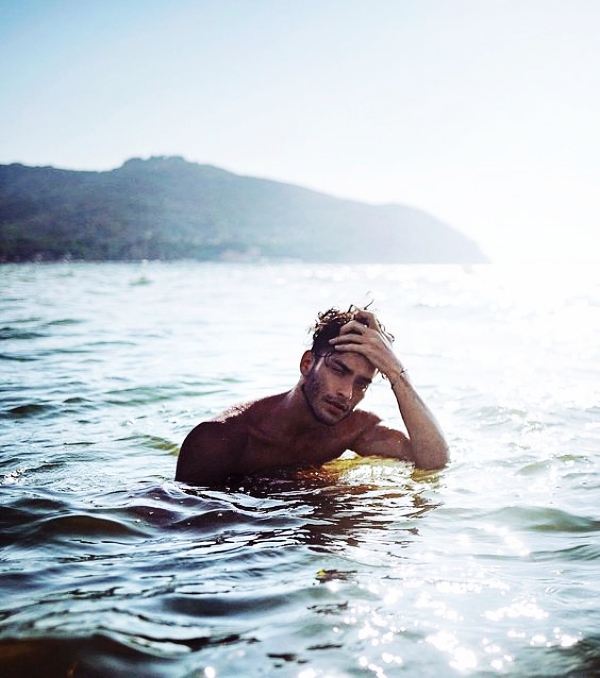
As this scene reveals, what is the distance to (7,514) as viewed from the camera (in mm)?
3881

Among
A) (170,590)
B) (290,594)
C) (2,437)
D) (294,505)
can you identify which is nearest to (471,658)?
(290,594)

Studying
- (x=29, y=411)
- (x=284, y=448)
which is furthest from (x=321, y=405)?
(x=29, y=411)

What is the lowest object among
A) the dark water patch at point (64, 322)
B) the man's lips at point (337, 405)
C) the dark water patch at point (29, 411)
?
the dark water patch at point (29, 411)

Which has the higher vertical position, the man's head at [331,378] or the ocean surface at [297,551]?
the man's head at [331,378]

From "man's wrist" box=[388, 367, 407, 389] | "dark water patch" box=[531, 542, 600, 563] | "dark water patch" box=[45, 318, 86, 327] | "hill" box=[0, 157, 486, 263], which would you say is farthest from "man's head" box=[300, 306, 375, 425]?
"hill" box=[0, 157, 486, 263]

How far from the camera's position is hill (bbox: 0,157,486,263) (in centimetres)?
11862

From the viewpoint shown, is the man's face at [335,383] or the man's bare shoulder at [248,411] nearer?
the man's face at [335,383]

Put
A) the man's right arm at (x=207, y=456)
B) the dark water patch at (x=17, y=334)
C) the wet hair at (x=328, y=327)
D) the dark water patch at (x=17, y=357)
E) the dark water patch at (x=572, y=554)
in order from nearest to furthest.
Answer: the dark water patch at (x=572, y=554) → the man's right arm at (x=207, y=456) → the wet hair at (x=328, y=327) → the dark water patch at (x=17, y=357) → the dark water patch at (x=17, y=334)

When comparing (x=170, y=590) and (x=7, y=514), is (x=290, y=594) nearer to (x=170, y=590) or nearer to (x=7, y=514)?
(x=170, y=590)

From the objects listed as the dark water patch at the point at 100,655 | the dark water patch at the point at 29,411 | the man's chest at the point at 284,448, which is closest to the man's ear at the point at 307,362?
the man's chest at the point at 284,448

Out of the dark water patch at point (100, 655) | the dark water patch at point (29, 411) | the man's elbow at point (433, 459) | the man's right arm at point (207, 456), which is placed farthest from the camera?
the dark water patch at point (29, 411)

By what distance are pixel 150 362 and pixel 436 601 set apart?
9.14 m

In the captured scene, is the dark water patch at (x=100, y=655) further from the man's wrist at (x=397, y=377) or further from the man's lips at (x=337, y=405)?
the man's wrist at (x=397, y=377)

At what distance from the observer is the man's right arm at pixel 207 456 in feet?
14.9
